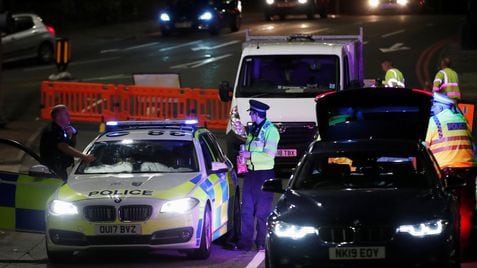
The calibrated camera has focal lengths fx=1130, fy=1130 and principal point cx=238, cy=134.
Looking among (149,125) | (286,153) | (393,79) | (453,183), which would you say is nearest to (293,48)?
(286,153)

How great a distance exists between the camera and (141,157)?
1250cm

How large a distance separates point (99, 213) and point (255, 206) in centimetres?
199

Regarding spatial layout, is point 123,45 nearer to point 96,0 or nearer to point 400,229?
point 96,0

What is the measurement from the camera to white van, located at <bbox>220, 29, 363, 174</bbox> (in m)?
17.4

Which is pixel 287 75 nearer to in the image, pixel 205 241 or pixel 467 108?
pixel 467 108

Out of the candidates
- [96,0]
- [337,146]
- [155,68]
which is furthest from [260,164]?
[96,0]

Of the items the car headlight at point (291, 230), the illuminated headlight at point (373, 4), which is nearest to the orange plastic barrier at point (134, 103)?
the car headlight at point (291, 230)

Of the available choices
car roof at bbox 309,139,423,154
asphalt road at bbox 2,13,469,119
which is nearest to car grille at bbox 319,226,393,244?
car roof at bbox 309,139,423,154

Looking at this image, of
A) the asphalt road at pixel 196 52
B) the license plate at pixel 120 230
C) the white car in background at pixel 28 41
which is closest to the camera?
the license plate at pixel 120 230

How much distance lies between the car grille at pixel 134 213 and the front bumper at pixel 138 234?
50 mm

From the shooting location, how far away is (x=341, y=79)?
1781cm

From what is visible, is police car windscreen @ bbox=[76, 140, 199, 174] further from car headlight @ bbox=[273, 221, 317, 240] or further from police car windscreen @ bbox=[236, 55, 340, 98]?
police car windscreen @ bbox=[236, 55, 340, 98]

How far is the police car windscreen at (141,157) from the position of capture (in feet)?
40.4

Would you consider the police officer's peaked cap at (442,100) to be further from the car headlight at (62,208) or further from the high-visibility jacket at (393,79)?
the high-visibility jacket at (393,79)
